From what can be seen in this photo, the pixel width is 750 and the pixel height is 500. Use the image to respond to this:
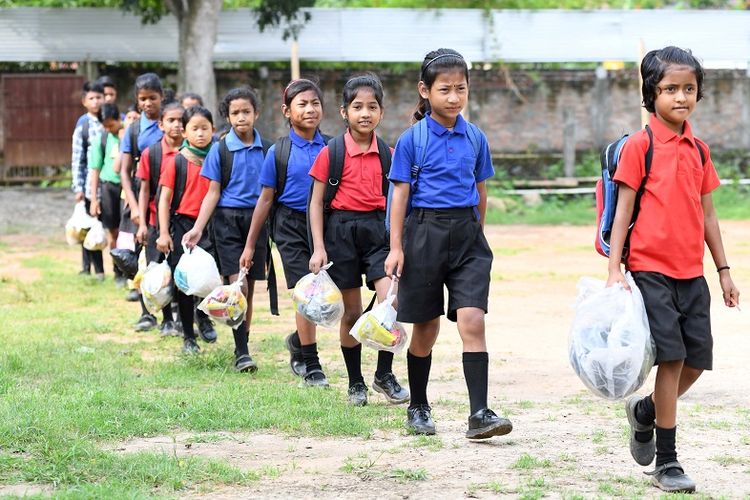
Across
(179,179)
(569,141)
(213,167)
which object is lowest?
(569,141)

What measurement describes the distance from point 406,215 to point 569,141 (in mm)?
16943

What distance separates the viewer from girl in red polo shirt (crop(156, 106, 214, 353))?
26.3 feet

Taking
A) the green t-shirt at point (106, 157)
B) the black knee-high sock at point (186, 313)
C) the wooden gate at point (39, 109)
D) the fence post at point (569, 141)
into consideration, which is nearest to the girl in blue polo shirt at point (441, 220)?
the black knee-high sock at point (186, 313)

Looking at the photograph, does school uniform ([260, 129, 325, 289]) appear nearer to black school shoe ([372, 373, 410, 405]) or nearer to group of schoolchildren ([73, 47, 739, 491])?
group of schoolchildren ([73, 47, 739, 491])

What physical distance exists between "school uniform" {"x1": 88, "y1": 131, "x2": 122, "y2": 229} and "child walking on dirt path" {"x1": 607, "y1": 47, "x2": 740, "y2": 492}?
7.19m

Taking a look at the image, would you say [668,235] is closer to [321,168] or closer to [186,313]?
[321,168]

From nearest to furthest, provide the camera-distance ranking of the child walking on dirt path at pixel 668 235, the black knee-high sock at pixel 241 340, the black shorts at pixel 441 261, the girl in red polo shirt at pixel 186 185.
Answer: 1. the child walking on dirt path at pixel 668 235
2. the black shorts at pixel 441 261
3. the black knee-high sock at pixel 241 340
4. the girl in red polo shirt at pixel 186 185

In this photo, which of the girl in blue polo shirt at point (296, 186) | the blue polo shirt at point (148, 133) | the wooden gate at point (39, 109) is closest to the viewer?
the girl in blue polo shirt at point (296, 186)

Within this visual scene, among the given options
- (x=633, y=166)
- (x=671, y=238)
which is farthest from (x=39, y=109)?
(x=671, y=238)

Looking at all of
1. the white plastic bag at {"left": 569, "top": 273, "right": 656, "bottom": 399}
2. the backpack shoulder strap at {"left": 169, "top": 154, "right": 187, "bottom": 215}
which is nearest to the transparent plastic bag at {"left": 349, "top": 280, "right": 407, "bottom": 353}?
the white plastic bag at {"left": 569, "top": 273, "right": 656, "bottom": 399}

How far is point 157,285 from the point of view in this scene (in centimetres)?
807

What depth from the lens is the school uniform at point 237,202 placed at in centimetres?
756

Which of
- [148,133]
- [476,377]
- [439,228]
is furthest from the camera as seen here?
[148,133]

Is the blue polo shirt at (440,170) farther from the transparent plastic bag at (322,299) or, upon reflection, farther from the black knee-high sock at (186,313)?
the black knee-high sock at (186,313)
